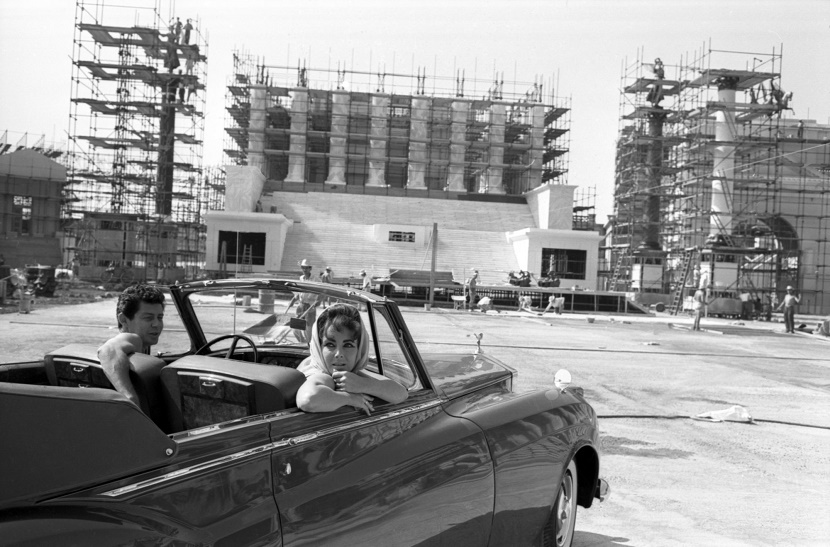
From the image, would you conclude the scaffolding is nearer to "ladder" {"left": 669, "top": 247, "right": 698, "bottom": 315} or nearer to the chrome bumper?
"ladder" {"left": 669, "top": 247, "right": 698, "bottom": 315}

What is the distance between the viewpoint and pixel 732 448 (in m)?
6.97

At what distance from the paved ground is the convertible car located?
0.53 metres

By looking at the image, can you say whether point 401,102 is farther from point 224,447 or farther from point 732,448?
point 224,447

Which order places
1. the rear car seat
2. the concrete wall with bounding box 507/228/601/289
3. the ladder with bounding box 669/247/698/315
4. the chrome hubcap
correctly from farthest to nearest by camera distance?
the concrete wall with bounding box 507/228/601/289, the ladder with bounding box 669/247/698/315, the chrome hubcap, the rear car seat

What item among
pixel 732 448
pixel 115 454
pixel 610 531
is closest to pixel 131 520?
pixel 115 454

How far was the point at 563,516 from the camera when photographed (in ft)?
12.9

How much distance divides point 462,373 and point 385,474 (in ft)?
4.91

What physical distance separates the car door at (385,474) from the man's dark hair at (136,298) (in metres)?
1.09

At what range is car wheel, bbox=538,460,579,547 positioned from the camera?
12.3ft

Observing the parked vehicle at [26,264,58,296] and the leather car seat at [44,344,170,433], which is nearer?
the leather car seat at [44,344,170,433]

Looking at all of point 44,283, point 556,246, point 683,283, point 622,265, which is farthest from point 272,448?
point 622,265

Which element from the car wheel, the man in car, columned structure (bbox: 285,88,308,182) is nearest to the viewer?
the man in car

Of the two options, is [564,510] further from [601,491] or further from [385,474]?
[385,474]

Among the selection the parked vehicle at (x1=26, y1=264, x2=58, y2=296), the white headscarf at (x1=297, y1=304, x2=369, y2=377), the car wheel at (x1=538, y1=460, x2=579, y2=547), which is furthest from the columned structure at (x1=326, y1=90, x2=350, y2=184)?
the white headscarf at (x1=297, y1=304, x2=369, y2=377)
